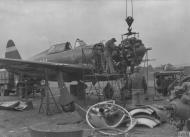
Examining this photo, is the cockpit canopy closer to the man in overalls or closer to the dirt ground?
the man in overalls

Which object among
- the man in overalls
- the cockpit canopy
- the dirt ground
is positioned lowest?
the dirt ground

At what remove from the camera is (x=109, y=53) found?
13766 mm

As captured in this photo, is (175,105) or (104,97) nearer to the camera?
(175,105)

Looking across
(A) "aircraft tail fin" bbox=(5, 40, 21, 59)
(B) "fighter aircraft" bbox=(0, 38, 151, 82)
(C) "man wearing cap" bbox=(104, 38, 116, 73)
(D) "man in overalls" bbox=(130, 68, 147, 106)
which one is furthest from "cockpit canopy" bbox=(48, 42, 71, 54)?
(A) "aircraft tail fin" bbox=(5, 40, 21, 59)

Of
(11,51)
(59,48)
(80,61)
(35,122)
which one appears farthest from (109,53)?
(11,51)

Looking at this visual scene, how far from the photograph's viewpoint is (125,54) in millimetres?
13766

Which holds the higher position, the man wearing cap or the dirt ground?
the man wearing cap

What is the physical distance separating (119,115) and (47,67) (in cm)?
514

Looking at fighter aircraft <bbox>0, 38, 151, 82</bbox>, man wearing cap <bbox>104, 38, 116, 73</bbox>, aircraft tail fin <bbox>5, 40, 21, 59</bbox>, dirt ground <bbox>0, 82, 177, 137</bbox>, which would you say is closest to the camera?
dirt ground <bbox>0, 82, 177, 137</bbox>

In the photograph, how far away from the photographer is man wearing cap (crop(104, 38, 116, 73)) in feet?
44.8

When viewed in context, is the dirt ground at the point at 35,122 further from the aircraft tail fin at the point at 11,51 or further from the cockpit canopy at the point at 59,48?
the aircraft tail fin at the point at 11,51

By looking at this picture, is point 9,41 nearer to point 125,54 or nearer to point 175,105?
point 125,54

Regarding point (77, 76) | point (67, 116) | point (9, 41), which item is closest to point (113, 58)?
point (77, 76)

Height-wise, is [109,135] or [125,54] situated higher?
[125,54]
